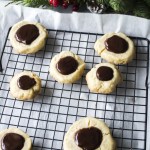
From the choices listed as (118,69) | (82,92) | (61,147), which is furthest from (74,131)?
(118,69)

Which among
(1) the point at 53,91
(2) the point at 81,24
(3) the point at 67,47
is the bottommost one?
(1) the point at 53,91

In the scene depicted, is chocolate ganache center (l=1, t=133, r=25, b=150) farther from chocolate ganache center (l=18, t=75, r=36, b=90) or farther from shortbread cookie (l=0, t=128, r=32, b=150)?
chocolate ganache center (l=18, t=75, r=36, b=90)

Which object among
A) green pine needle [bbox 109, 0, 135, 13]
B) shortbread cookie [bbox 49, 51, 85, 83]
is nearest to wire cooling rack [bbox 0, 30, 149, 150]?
shortbread cookie [bbox 49, 51, 85, 83]

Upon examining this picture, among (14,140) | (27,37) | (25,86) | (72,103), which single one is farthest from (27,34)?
(14,140)

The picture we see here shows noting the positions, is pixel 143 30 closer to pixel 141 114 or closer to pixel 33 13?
pixel 141 114

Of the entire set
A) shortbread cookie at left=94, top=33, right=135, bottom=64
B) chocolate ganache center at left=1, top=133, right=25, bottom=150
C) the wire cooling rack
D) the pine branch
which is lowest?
chocolate ganache center at left=1, top=133, right=25, bottom=150
